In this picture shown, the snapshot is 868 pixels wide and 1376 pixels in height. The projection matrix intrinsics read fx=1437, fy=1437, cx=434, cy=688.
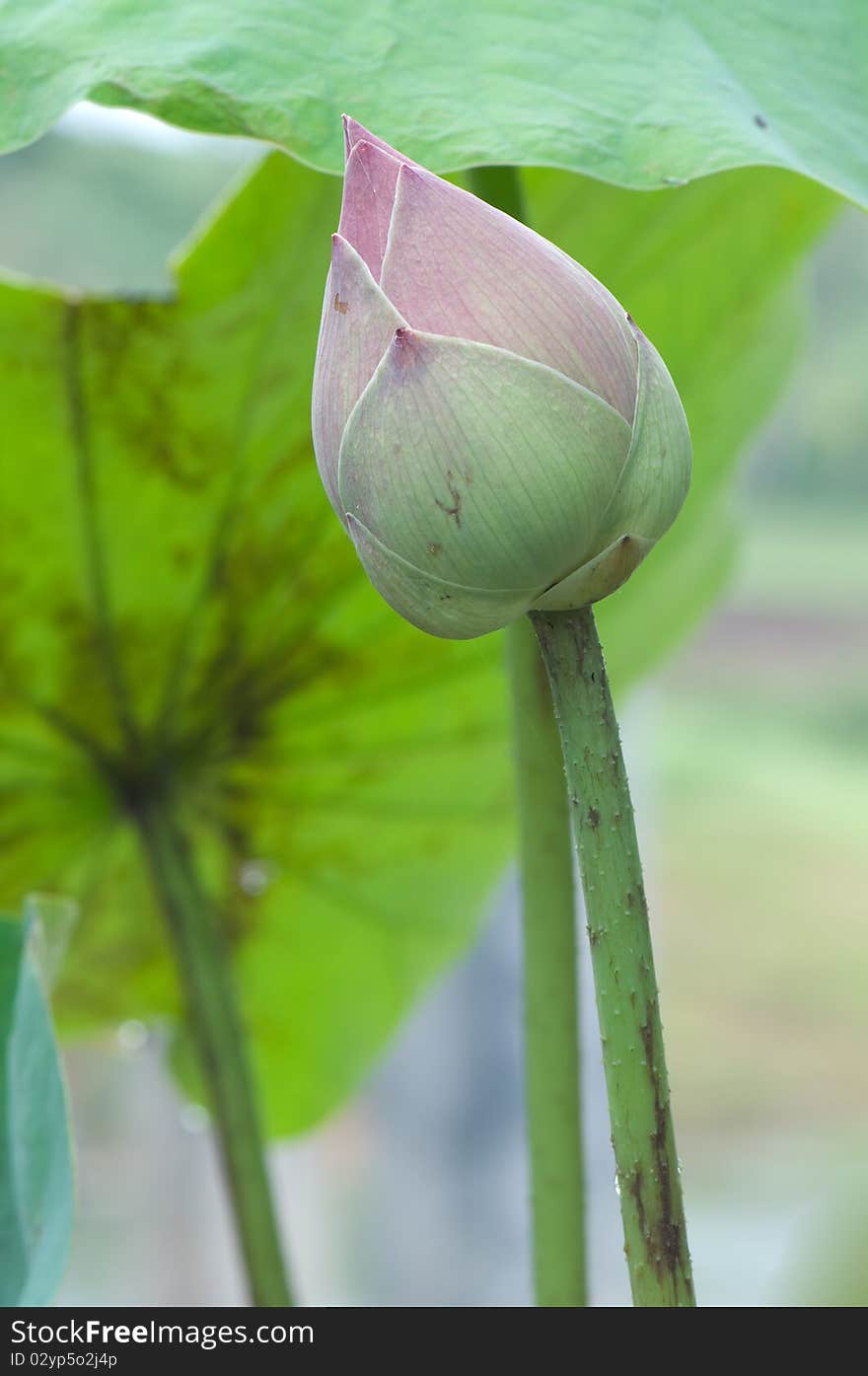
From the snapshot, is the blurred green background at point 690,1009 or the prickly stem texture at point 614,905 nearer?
the prickly stem texture at point 614,905

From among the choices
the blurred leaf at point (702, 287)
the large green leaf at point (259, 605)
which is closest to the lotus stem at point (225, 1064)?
the large green leaf at point (259, 605)

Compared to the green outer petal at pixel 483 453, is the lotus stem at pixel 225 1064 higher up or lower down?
lower down

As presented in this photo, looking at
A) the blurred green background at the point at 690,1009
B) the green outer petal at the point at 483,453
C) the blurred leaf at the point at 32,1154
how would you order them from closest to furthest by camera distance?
1. the green outer petal at the point at 483,453
2. the blurred leaf at the point at 32,1154
3. the blurred green background at the point at 690,1009

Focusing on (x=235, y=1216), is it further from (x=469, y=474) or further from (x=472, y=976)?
(x=472, y=976)

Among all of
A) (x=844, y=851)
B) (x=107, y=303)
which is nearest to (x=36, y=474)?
(x=107, y=303)

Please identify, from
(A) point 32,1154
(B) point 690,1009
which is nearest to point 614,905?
(A) point 32,1154

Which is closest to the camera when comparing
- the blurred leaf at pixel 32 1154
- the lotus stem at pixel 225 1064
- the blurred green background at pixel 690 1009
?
the blurred leaf at pixel 32 1154

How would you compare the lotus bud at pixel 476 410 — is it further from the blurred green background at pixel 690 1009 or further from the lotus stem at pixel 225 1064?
the lotus stem at pixel 225 1064
